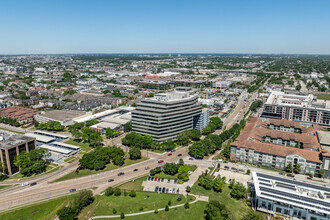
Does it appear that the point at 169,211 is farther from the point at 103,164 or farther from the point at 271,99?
the point at 271,99

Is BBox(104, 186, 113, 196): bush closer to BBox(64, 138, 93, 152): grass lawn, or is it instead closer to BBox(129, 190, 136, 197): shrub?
BBox(129, 190, 136, 197): shrub

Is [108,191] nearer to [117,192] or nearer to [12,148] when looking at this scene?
[117,192]

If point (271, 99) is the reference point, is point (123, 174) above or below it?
below

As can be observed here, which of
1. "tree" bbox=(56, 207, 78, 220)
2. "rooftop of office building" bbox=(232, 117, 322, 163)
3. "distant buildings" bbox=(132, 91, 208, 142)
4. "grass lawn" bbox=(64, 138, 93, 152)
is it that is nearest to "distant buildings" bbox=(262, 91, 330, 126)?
"rooftop of office building" bbox=(232, 117, 322, 163)

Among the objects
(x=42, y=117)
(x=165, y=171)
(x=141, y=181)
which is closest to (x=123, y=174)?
(x=141, y=181)

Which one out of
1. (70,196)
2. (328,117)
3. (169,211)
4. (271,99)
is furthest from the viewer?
(271,99)
